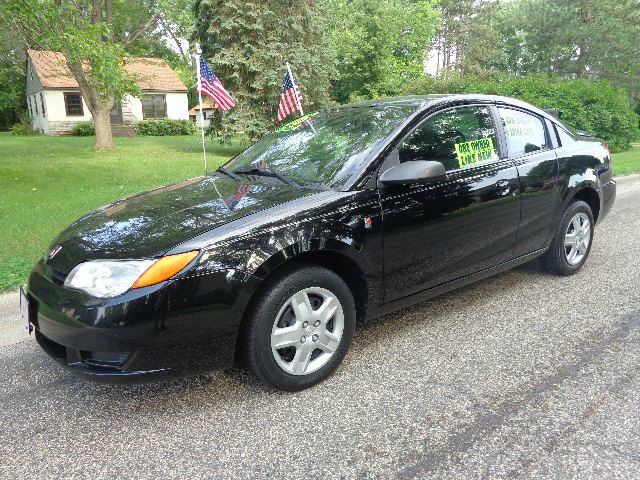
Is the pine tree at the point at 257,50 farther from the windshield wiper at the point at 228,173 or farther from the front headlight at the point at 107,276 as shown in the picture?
the front headlight at the point at 107,276

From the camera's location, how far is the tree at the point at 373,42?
85.8ft

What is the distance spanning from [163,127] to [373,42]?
16030 mm

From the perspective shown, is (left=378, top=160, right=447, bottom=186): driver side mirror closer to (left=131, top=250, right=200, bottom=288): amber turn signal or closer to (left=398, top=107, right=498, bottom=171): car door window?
(left=398, top=107, right=498, bottom=171): car door window

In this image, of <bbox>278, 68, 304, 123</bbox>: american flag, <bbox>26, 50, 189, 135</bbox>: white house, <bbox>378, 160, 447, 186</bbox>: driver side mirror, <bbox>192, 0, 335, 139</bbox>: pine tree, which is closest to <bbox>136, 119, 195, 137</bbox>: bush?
<bbox>26, 50, 189, 135</bbox>: white house

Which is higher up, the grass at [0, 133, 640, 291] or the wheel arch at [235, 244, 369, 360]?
the wheel arch at [235, 244, 369, 360]

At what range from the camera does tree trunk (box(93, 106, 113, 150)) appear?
19.5 meters

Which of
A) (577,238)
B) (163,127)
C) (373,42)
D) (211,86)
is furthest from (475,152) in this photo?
(163,127)

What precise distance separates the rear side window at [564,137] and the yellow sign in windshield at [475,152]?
3.31ft

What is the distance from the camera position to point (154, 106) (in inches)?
1496

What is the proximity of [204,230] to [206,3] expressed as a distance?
17.9m

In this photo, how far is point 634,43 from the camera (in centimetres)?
2989

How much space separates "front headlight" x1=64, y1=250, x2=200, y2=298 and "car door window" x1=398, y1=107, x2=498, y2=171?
1569 mm

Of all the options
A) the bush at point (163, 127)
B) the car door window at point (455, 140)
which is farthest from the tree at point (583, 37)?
the car door window at point (455, 140)

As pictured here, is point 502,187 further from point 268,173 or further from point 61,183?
point 61,183
